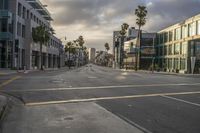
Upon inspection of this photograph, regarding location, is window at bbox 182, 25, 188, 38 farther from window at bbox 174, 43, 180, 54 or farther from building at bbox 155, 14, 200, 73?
window at bbox 174, 43, 180, 54

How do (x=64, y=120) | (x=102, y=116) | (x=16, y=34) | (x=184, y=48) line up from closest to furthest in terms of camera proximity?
(x=64, y=120), (x=102, y=116), (x=16, y=34), (x=184, y=48)

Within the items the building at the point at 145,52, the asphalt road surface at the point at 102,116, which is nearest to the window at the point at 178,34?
the building at the point at 145,52

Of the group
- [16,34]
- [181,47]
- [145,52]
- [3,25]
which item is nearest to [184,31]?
[181,47]

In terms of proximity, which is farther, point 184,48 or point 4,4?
point 184,48

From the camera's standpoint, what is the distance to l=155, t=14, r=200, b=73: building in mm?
79188

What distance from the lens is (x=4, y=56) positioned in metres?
67.5

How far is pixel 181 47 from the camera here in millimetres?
89375

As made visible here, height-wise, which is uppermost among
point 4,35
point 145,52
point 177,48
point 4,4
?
point 4,4

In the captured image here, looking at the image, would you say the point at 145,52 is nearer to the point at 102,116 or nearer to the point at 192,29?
the point at 192,29

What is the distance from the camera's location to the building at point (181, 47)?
7919cm

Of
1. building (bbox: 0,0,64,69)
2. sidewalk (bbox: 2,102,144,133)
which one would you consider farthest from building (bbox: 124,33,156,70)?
sidewalk (bbox: 2,102,144,133)

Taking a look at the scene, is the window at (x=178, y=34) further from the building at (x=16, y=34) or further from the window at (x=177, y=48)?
the building at (x=16, y=34)

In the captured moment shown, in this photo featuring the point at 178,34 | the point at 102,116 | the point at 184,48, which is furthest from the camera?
the point at 178,34

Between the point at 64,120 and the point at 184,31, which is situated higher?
the point at 184,31
